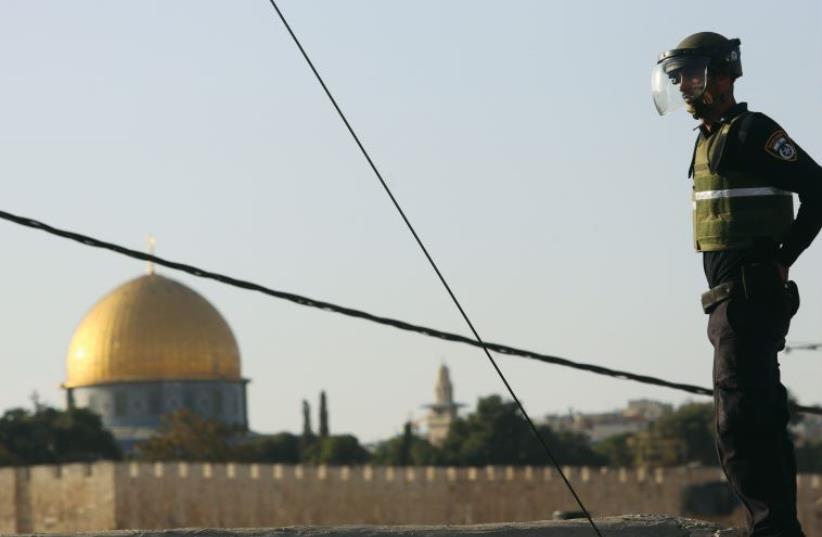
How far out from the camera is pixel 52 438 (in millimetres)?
60844

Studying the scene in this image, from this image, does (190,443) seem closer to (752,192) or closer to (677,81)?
(677,81)

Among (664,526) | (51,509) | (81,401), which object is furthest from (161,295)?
(664,526)

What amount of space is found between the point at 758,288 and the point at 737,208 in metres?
0.14

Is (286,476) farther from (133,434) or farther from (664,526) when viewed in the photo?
(664,526)

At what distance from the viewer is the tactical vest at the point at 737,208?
3766mm

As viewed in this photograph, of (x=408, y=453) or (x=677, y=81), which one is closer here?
(x=677, y=81)

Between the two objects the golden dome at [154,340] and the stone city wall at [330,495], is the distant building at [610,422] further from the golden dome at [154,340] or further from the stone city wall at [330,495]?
the stone city wall at [330,495]

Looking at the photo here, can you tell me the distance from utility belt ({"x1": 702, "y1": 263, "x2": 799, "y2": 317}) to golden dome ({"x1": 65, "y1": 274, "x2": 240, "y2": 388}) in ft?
233

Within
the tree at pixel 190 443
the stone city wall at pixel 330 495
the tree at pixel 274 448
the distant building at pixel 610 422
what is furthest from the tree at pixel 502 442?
the distant building at pixel 610 422

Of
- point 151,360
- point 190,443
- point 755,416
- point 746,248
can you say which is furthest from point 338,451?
point 755,416

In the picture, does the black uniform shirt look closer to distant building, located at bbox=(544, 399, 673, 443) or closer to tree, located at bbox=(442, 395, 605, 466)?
tree, located at bbox=(442, 395, 605, 466)

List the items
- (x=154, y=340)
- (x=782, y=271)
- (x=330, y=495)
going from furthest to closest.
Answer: (x=154, y=340)
(x=330, y=495)
(x=782, y=271)

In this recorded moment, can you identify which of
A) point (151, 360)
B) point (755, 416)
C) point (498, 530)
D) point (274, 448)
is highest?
point (151, 360)

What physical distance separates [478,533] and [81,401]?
2970 inches
